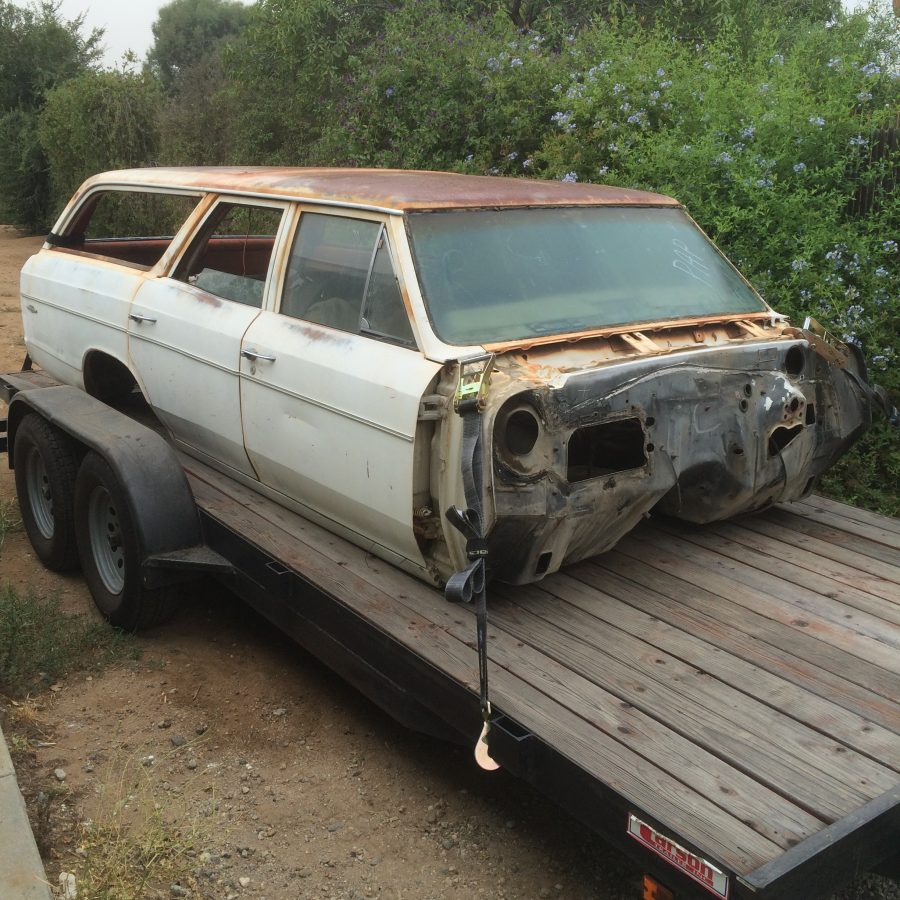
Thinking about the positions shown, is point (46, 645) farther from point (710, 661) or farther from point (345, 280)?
point (710, 661)

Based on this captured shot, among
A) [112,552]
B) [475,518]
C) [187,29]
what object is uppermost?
[187,29]

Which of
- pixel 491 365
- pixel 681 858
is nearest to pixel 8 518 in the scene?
pixel 491 365

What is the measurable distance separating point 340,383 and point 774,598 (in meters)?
1.70

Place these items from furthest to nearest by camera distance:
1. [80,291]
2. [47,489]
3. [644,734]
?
1. [80,291]
2. [47,489]
3. [644,734]

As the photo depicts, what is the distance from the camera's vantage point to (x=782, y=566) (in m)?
3.76

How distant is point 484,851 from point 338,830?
49 centimetres

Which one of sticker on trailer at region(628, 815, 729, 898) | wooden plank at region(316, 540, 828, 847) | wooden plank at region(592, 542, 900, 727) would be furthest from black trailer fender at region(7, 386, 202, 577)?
sticker on trailer at region(628, 815, 729, 898)

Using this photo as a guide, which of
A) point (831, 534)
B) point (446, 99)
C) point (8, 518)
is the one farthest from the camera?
point (446, 99)

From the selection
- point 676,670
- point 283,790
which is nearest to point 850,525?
point 676,670

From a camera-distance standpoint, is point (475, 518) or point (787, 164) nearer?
point (475, 518)

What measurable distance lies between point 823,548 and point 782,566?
0.96 feet

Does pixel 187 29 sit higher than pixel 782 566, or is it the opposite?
pixel 187 29

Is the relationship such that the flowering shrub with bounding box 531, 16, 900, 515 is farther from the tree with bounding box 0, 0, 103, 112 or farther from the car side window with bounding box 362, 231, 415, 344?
the tree with bounding box 0, 0, 103, 112

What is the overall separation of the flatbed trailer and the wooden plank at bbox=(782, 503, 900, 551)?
0.04 ft
